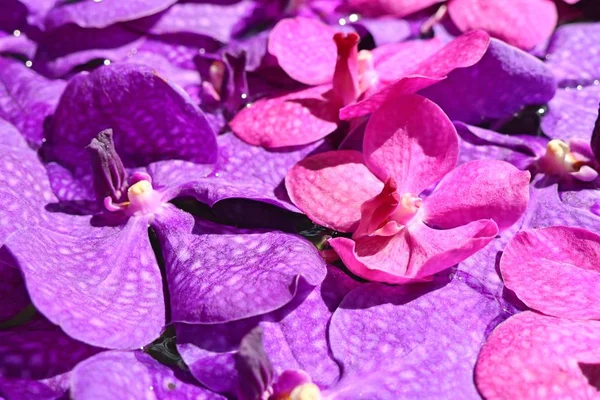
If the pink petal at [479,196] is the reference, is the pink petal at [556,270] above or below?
below

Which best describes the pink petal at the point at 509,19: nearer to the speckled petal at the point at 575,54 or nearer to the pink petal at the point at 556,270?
the speckled petal at the point at 575,54

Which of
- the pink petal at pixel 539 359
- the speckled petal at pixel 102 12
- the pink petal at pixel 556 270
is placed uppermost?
the speckled petal at pixel 102 12

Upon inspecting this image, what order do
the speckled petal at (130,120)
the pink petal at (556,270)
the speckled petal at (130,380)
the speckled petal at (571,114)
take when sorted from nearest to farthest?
the speckled petal at (130,380)
the pink petal at (556,270)
the speckled petal at (130,120)
the speckled petal at (571,114)

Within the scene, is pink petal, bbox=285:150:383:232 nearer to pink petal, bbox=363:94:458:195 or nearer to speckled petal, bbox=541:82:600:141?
pink petal, bbox=363:94:458:195

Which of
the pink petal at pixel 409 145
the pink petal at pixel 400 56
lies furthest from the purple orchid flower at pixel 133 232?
the pink petal at pixel 400 56

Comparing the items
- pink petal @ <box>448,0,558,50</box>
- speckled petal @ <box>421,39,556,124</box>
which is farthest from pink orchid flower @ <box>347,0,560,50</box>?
speckled petal @ <box>421,39,556,124</box>

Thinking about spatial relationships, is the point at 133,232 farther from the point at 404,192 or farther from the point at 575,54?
the point at 575,54

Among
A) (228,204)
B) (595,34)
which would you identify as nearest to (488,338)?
(228,204)
